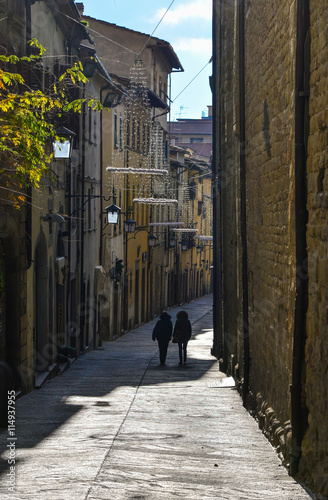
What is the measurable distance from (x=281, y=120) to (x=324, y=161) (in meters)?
2.31

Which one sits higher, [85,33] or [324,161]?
[85,33]

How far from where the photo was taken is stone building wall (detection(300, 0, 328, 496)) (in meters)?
6.59

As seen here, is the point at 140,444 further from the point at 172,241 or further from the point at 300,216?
the point at 172,241

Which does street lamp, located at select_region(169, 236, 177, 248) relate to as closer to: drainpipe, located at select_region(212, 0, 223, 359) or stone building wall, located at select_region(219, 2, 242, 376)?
drainpipe, located at select_region(212, 0, 223, 359)

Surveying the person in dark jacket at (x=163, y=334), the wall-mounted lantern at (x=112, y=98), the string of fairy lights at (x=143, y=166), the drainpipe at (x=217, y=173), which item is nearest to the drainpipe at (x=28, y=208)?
the person in dark jacket at (x=163, y=334)

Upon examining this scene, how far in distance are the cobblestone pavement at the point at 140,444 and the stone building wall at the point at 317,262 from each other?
432mm

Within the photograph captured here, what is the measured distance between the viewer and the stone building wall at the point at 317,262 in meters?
6.59

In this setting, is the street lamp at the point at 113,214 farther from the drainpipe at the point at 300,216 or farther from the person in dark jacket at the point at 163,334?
the drainpipe at the point at 300,216

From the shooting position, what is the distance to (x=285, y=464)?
808 cm

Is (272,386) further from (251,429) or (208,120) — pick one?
(208,120)

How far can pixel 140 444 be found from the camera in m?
9.08

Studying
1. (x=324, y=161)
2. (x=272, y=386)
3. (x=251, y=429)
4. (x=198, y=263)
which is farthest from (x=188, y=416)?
(x=198, y=263)

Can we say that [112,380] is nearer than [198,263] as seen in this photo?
Yes

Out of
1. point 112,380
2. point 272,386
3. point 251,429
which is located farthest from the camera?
point 112,380
